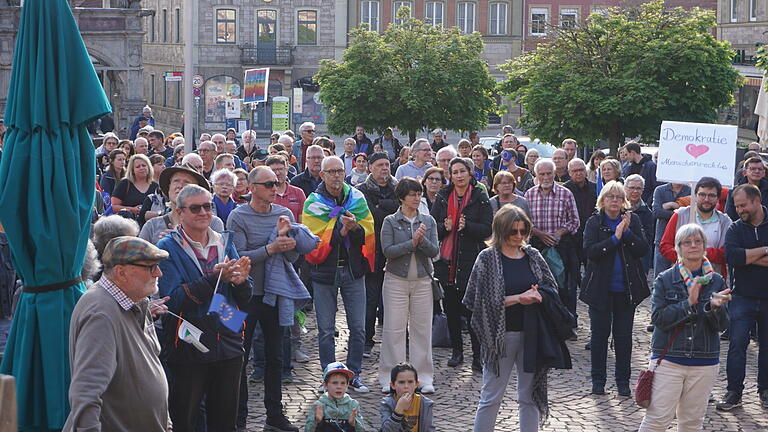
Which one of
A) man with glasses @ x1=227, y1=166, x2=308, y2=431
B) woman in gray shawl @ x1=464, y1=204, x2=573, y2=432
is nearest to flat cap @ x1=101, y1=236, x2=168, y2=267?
man with glasses @ x1=227, y1=166, x2=308, y2=431

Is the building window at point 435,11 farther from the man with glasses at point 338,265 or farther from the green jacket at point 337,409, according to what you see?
the green jacket at point 337,409

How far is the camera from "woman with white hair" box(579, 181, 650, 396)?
10758 millimetres

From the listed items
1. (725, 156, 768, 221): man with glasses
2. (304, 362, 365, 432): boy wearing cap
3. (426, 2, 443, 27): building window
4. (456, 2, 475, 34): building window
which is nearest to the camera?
(304, 362, 365, 432): boy wearing cap

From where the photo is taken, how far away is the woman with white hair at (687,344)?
8352 millimetres

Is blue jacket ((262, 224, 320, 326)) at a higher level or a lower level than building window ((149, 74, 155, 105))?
lower

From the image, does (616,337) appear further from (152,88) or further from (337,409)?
(152,88)

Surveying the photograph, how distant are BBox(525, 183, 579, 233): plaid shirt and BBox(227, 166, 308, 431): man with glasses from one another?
4010 mm

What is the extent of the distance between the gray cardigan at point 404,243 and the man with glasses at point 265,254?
1.30 m

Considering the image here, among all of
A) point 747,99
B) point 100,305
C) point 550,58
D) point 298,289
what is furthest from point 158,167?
point 747,99

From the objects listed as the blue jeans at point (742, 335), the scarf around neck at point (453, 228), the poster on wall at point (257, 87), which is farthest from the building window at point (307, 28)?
the blue jeans at point (742, 335)

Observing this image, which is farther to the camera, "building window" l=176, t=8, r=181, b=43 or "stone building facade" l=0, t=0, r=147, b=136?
"building window" l=176, t=8, r=181, b=43

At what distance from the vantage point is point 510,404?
10391 millimetres

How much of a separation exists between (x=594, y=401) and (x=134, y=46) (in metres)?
32.4

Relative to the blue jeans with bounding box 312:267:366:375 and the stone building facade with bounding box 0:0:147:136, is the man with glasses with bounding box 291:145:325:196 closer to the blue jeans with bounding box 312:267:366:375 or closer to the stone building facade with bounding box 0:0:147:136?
the blue jeans with bounding box 312:267:366:375
